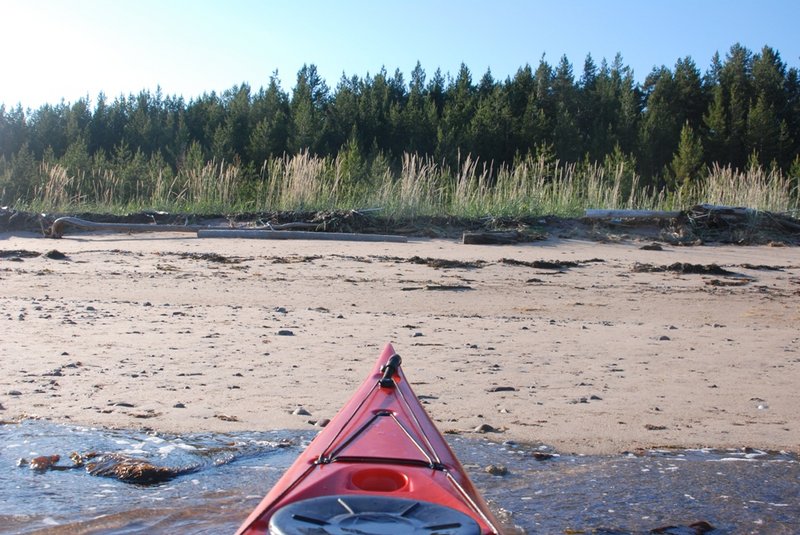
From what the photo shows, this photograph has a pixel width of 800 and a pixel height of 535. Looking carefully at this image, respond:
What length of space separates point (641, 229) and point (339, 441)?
982 centimetres

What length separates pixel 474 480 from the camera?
3490mm

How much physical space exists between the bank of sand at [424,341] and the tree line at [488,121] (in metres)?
19.8

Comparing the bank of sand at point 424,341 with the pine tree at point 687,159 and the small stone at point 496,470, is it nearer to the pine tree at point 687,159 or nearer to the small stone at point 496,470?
the small stone at point 496,470

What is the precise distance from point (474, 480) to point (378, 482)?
34.2 inches

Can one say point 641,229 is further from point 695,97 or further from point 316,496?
point 695,97

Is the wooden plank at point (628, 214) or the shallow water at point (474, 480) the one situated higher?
the wooden plank at point (628, 214)

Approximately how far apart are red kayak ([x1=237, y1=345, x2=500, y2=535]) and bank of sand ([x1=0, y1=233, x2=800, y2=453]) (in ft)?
3.05

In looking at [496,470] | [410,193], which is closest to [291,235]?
[410,193]

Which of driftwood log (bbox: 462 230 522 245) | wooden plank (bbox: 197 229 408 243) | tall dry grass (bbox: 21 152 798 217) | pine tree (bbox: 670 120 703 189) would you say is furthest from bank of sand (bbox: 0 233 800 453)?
pine tree (bbox: 670 120 703 189)

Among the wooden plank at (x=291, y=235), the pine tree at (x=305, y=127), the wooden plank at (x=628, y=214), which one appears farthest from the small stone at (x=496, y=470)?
the pine tree at (x=305, y=127)

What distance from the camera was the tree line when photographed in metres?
31.0

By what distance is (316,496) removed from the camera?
8.50 ft

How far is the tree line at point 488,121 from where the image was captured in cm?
3102

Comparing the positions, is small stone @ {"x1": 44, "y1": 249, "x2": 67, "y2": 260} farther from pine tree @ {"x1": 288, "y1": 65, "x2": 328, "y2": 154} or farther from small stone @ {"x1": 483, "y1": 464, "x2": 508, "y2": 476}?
pine tree @ {"x1": 288, "y1": 65, "x2": 328, "y2": 154}
